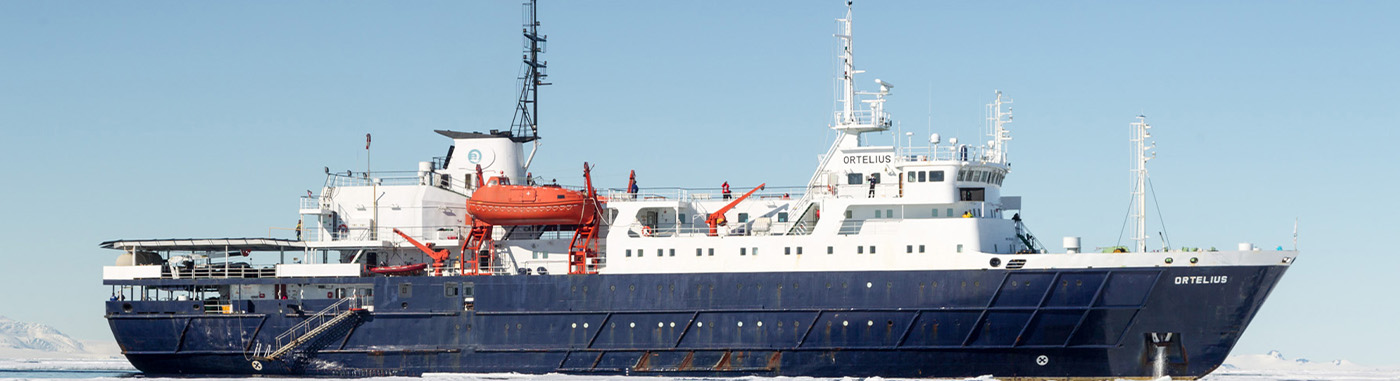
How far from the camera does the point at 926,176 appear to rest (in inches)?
1251

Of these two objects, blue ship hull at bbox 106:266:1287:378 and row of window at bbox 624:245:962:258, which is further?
row of window at bbox 624:245:962:258

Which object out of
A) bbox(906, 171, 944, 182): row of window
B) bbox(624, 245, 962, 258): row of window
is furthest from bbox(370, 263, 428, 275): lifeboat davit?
bbox(906, 171, 944, 182): row of window

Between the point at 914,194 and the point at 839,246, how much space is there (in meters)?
2.00

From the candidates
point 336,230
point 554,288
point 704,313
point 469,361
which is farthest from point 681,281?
point 336,230

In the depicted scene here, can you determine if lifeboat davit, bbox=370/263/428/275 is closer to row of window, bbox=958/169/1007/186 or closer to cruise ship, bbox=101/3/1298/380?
cruise ship, bbox=101/3/1298/380

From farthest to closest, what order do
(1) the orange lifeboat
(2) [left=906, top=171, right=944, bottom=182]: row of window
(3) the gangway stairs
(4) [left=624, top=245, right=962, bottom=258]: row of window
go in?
(3) the gangway stairs, (1) the orange lifeboat, (2) [left=906, top=171, right=944, bottom=182]: row of window, (4) [left=624, top=245, right=962, bottom=258]: row of window

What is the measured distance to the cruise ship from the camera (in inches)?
1176

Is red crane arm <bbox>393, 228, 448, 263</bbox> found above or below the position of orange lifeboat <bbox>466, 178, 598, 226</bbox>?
below

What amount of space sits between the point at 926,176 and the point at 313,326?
13635 mm

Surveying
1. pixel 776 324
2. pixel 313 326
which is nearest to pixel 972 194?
pixel 776 324

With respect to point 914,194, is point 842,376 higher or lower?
lower

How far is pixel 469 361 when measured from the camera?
32594 millimetres

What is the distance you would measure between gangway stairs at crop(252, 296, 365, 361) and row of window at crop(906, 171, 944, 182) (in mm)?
12139

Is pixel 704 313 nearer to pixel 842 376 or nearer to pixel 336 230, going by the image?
pixel 842 376
